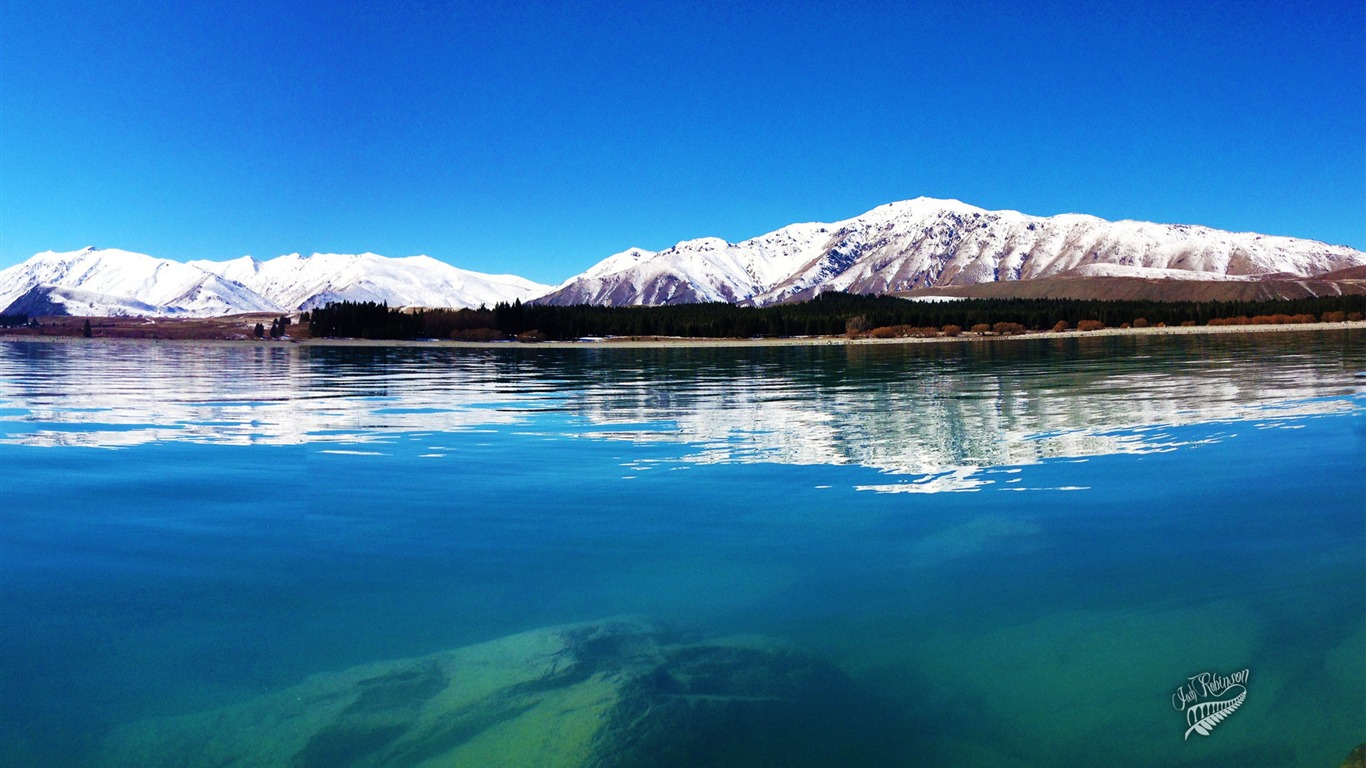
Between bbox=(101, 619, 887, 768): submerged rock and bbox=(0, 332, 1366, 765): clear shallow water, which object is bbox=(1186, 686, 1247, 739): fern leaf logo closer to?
bbox=(0, 332, 1366, 765): clear shallow water

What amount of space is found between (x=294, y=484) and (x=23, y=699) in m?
13.9

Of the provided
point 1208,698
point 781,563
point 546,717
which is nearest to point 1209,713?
point 1208,698

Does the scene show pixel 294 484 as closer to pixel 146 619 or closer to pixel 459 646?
pixel 146 619

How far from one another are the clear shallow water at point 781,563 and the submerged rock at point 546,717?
20.3 inches

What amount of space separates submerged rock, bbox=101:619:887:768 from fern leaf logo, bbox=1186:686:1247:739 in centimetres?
366

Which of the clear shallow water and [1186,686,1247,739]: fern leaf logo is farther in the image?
the clear shallow water

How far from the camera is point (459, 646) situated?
1257cm

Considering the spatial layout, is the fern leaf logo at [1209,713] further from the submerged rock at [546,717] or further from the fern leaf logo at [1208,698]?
the submerged rock at [546,717]

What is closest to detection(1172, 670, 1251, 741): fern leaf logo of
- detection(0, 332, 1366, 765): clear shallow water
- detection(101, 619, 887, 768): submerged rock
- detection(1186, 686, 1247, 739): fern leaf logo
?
detection(1186, 686, 1247, 739): fern leaf logo

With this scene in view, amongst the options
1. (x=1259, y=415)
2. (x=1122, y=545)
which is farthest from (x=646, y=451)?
(x=1259, y=415)

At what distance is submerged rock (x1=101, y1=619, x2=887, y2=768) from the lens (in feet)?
31.8

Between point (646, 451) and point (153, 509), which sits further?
point (646, 451)

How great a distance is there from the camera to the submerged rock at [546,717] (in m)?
9.70

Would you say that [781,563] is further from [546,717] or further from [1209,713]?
[1209,713]
